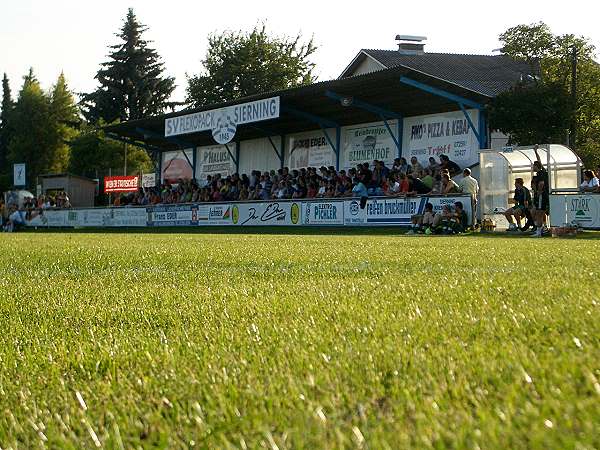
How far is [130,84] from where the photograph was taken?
75938mm

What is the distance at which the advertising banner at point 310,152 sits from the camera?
110 ft

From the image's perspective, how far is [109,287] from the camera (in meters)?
6.04

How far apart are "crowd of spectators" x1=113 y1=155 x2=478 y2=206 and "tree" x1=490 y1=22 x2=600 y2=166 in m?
2.54

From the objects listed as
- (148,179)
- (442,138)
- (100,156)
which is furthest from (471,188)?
(100,156)

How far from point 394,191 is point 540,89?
6394 millimetres

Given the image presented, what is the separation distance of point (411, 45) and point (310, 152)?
58.1 feet

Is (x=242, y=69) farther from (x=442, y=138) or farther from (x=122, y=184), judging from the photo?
(x=442, y=138)

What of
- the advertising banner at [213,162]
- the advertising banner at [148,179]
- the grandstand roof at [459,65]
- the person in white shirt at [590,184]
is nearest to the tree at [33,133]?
the advertising banner at [148,179]

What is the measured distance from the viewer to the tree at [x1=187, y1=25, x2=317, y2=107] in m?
61.4

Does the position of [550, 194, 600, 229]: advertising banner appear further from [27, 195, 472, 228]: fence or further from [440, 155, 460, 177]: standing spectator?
[440, 155, 460, 177]: standing spectator

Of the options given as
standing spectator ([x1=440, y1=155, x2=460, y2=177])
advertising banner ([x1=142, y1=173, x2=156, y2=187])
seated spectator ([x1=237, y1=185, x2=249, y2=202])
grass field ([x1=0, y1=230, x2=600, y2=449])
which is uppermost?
advertising banner ([x1=142, y1=173, x2=156, y2=187])

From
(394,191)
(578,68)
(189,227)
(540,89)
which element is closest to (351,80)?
(394,191)

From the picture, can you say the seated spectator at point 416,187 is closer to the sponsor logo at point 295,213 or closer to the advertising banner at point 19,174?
the sponsor logo at point 295,213

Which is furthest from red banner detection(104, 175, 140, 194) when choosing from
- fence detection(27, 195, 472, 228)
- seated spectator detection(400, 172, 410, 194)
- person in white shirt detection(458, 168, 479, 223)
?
person in white shirt detection(458, 168, 479, 223)
